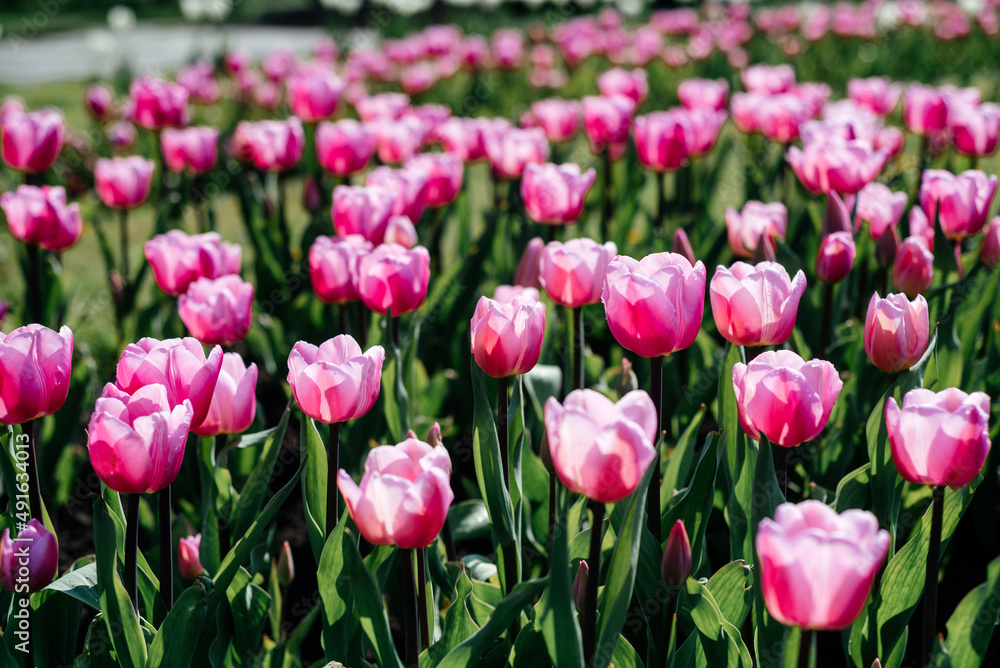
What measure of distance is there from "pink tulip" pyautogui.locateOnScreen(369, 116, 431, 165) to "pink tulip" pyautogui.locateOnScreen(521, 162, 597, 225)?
3.31 ft

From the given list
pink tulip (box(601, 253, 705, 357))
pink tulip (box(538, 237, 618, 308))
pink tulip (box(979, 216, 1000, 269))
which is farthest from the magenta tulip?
pink tulip (box(979, 216, 1000, 269))

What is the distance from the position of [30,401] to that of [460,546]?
1201 millimetres

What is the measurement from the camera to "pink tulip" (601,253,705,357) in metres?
1.38

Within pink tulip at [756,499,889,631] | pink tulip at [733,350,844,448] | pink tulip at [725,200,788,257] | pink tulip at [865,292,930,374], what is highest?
pink tulip at [756,499,889,631]

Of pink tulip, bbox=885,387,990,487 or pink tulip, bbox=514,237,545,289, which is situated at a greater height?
pink tulip, bbox=885,387,990,487

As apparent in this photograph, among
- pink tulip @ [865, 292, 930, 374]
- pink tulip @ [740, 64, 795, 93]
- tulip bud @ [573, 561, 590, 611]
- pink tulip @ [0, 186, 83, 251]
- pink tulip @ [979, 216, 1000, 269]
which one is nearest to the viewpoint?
tulip bud @ [573, 561, 590, 611]

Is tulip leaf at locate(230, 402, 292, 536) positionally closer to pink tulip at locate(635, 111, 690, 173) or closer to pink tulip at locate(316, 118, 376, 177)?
pink tulip at locate(316, 118, 376, 177)

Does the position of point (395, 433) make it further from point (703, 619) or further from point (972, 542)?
point (972, 542)

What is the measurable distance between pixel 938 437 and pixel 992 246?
140 centimetres

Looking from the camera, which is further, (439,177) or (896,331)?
(439,177)

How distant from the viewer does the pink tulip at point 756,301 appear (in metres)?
1.50

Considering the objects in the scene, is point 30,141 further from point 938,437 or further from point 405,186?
point 938,437

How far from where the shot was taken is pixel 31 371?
1.38 m

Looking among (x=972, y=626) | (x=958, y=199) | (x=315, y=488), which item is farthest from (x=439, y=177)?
(x=972, y=626)
